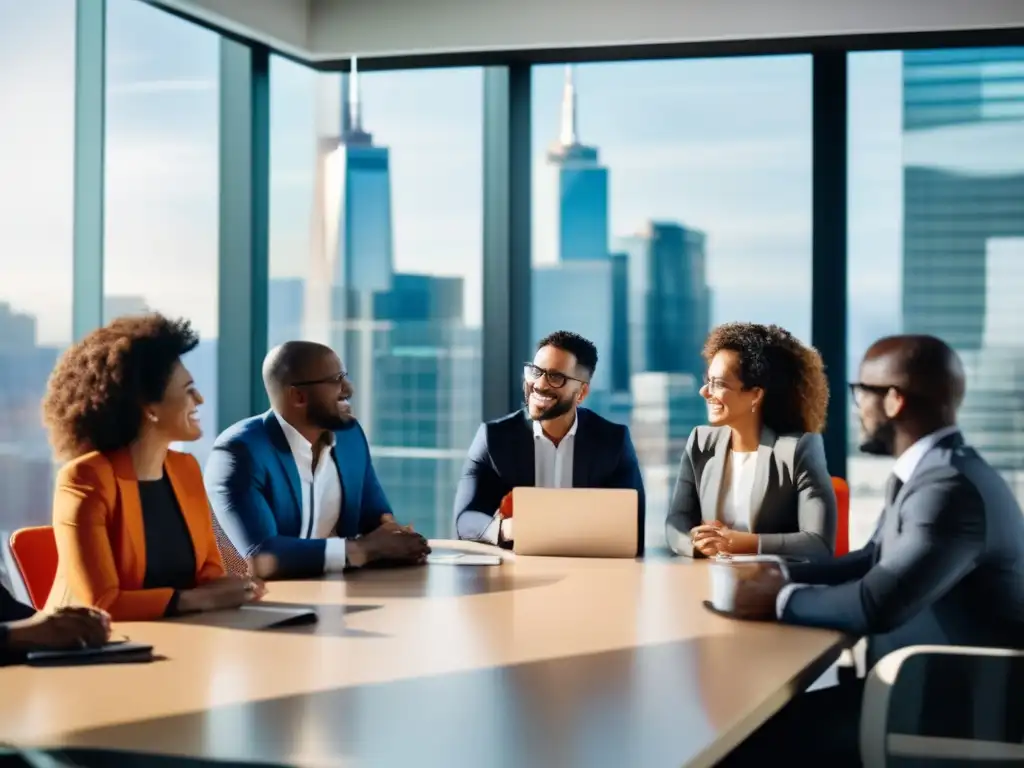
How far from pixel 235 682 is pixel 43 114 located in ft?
10.8

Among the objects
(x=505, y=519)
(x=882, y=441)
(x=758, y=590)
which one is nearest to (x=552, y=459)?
(x=505, y=519)

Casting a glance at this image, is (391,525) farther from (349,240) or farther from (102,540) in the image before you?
(349,240)

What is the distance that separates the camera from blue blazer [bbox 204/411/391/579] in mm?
3570

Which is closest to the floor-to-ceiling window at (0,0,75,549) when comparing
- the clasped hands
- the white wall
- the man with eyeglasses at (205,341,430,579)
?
the white wall

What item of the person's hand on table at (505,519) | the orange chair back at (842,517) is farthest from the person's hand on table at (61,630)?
the orange chair back at (842,517)

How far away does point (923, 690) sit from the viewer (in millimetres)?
2637

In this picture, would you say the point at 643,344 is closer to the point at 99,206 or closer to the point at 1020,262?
the point at 1020,262

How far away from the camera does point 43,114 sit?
481 centimetres

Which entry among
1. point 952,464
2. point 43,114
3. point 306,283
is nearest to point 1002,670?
point 952,464

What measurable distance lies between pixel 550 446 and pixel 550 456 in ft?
0.12

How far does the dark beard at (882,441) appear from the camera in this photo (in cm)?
277

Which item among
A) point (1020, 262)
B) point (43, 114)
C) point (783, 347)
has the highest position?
point (43, 114)

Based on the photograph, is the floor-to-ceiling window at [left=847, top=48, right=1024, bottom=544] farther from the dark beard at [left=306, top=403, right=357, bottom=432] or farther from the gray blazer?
the dark beard at [left=306, top=403, right=357, bottom=432]

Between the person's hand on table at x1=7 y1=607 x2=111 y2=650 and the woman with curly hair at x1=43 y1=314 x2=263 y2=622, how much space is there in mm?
302
